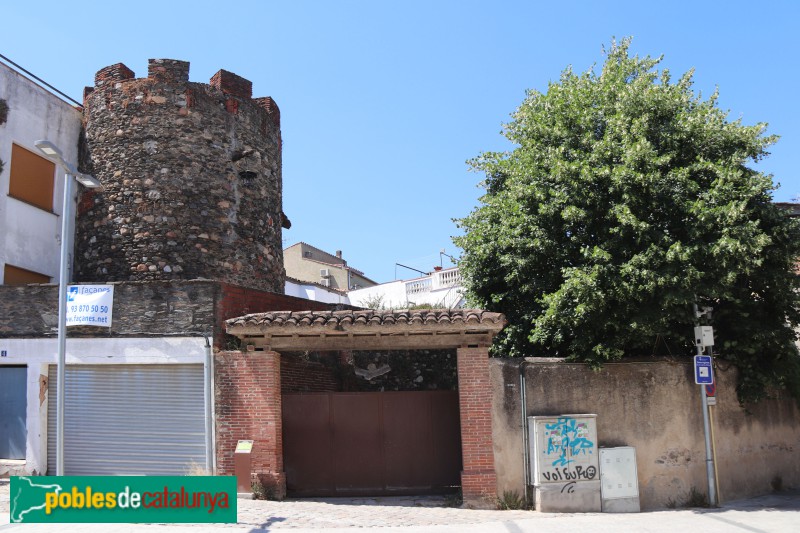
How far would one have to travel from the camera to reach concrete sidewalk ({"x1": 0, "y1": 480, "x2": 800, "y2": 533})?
30.8 feet

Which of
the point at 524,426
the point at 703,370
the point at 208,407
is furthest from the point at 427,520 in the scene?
the point at 703,370

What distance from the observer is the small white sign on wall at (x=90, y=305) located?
39.0 feet

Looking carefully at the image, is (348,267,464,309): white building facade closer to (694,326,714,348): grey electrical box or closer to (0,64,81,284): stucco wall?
(0,64,81,284): stucco wall

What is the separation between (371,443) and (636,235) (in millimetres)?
5783

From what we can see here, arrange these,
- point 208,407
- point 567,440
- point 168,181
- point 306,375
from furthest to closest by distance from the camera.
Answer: point 168,181
point 306,375
point 208,407
point 567,440

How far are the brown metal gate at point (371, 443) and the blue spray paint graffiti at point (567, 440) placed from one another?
1.70 m

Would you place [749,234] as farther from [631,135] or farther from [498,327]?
[498,327]

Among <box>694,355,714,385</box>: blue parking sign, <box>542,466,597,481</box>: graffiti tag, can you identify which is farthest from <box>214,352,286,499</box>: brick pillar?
<box>694,355,714,385</box>: blue parking sign

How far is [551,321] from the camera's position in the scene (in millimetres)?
11938

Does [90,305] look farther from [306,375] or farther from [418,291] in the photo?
[418,291]

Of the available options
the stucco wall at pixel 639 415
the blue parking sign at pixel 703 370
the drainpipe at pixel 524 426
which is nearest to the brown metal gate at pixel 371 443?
the stucco wall at pixel 639 415

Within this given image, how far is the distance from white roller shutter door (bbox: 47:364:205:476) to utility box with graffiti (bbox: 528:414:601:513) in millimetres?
5520

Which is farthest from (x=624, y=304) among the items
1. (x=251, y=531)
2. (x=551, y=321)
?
(x=251, y=531)

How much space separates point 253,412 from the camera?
11328 mm
